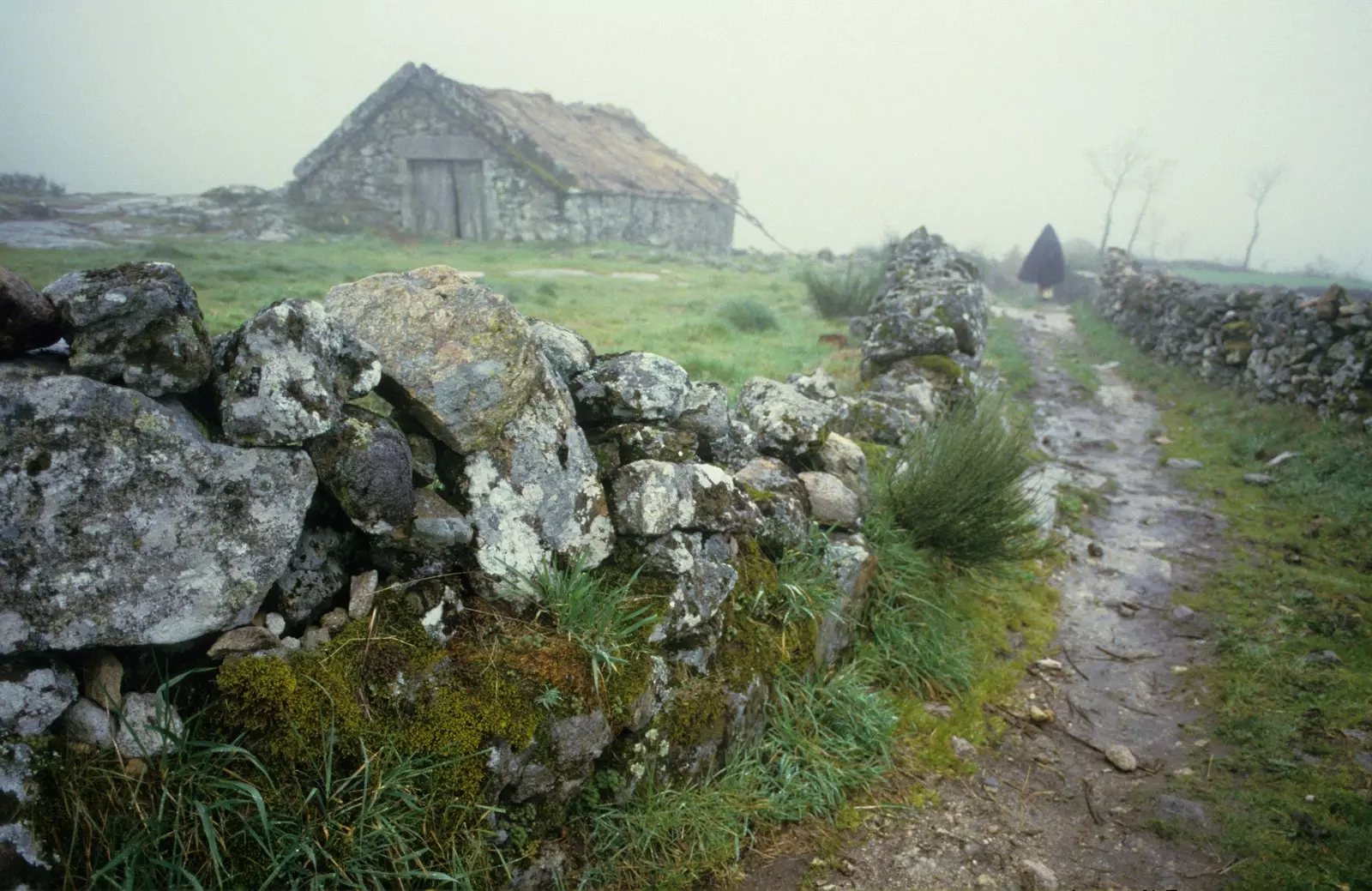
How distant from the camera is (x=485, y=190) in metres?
19.6

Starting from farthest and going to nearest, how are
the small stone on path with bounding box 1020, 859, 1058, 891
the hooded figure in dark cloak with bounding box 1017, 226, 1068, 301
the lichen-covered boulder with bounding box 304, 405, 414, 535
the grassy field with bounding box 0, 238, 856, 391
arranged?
the hooded figure in dark cloak with bounding box 1017, 226, 1068, 301 → the grassy field with bounding box 0, 238, 856, 391 → the small stone on path with bounding box 1020, 859, 1058, 891 → the lichen-covered boulder with bounding box 304, 405, 414, 535

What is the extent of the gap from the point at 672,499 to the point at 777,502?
3.00ft

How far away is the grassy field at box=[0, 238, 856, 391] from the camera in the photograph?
14.0ft

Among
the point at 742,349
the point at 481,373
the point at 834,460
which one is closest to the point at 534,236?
the point at 742,349

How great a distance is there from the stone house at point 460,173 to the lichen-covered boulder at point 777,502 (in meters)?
14.2

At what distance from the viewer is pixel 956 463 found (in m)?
5.11

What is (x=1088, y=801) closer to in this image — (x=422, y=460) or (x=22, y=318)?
(x=422, y=460)

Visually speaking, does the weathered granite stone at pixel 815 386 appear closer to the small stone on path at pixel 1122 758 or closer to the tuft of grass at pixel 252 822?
the small stone on path at pixel 1122 758

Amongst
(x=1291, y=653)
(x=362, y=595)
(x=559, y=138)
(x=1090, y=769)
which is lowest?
(x=1090, y=769)

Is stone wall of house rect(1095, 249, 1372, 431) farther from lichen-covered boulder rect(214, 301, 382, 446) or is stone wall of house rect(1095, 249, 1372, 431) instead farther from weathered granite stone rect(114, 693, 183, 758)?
weathered granite stone rect(114, 693, 183, 758)

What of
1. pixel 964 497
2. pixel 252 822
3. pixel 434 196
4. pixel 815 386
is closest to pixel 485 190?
pixel 434 196

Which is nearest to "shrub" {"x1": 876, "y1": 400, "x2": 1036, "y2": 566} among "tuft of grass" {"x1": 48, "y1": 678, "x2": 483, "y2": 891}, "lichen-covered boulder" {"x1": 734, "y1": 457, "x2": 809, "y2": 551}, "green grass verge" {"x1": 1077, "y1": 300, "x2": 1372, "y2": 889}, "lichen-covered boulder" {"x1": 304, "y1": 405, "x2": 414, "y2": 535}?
"lichen-covered boulder" {"x1": 734, "y1": 457, "x2": 809, "y2": 551}

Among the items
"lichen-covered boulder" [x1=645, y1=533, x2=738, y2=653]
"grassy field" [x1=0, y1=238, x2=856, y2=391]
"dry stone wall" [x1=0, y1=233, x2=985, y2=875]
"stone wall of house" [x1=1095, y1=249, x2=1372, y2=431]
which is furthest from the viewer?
"stone wall of house" [x1=1095, y1=249, x2=1372, y2=431]

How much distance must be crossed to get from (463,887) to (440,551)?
114cm
